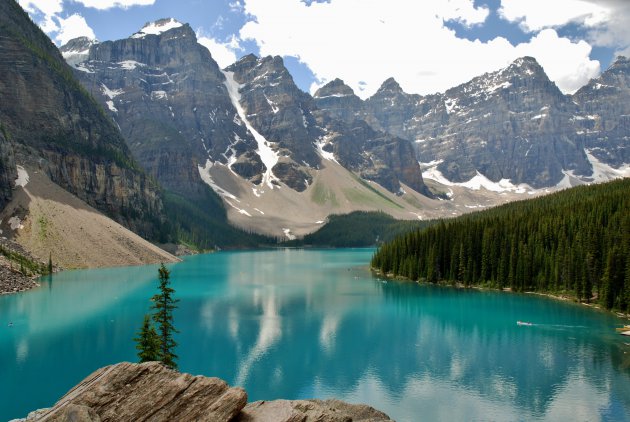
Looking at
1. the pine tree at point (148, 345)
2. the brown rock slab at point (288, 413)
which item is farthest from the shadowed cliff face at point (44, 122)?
the brown rock slab at point (288, 413)

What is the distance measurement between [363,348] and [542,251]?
5609 cm

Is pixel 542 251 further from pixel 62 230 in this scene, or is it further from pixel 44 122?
pixel 44 122

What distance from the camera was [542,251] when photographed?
312 feet

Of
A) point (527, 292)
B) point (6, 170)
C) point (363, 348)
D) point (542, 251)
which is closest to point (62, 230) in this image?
point (6, 170)

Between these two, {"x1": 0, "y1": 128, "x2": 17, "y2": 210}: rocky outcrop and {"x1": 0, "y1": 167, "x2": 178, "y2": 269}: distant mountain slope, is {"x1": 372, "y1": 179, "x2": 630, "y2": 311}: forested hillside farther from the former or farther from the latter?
{"x1": 0, "y1": 128, "x2": 17, "y2": 210}: rocky outcrop

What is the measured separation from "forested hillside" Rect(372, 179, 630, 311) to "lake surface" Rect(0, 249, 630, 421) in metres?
6.58

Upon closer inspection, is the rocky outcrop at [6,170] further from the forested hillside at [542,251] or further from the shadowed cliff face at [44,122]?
the forested hillside at [542,251]

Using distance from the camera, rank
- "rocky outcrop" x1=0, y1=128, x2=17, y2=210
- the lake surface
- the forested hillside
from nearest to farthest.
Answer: the lake surface, the forested hillside, "rocky outcrop" x1=0, y1=128, x2=17, y2=210

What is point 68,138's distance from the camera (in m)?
192

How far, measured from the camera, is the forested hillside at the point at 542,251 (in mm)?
78750

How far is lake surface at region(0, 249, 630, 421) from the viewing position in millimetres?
37719

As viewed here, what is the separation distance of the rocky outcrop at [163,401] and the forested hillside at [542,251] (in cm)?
6960

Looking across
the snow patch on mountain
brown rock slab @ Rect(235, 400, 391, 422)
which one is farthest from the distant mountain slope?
brown rock slab @ Rect(235, 400, 391, 422)

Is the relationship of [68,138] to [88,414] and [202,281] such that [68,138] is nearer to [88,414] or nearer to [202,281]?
[202,281]
